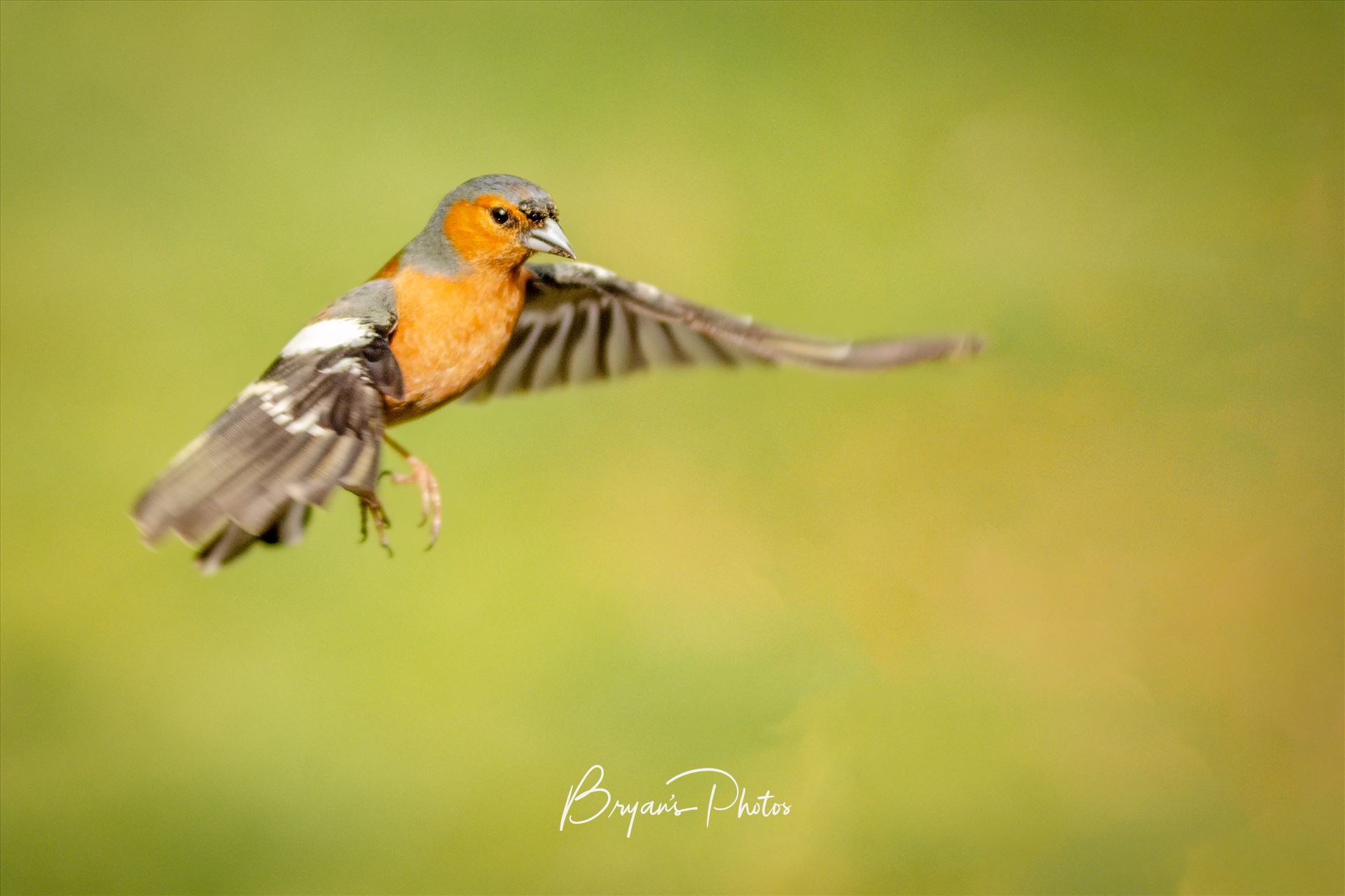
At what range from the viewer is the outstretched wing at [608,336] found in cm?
222

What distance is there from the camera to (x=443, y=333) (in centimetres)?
183

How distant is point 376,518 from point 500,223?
1.69 ft

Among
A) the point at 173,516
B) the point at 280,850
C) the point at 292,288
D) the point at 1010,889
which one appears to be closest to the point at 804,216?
the point at 292,288

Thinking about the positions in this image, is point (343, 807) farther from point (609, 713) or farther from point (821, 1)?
point (821, 1)

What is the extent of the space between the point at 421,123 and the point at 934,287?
2183 millimetres

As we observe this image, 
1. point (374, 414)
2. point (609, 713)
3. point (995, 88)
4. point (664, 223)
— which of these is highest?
point (995, 88)

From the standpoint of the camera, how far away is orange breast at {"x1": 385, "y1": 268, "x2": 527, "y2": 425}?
1.82 m

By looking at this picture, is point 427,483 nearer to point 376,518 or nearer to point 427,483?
point 427,483

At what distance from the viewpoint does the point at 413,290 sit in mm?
1899
